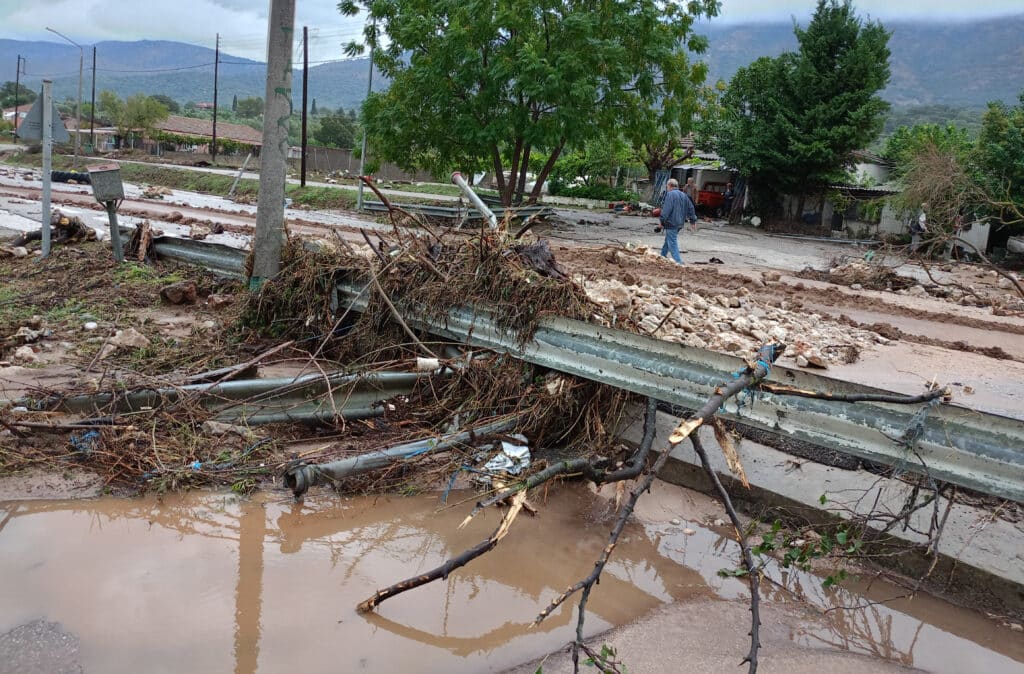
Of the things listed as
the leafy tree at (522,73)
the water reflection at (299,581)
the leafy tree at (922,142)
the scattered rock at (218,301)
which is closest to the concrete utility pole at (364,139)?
the leafy tree at (522,73)

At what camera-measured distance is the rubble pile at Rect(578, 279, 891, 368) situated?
6.33m

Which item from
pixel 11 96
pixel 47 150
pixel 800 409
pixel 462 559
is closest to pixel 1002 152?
pixel 800 409

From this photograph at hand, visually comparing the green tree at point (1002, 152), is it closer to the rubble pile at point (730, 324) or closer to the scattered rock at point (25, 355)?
the rubble pile at point (730, 324)

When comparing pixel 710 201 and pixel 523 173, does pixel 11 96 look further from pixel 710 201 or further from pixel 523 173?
pixel 523 173

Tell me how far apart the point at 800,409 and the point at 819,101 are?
1192 inches

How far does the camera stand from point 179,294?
8266 mm

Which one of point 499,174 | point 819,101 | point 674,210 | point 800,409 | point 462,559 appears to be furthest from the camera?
point 819,101

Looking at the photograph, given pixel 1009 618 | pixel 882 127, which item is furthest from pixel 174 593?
pixel 882 127

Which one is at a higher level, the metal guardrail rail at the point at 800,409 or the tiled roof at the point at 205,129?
the tiled roof at the point at 205,129


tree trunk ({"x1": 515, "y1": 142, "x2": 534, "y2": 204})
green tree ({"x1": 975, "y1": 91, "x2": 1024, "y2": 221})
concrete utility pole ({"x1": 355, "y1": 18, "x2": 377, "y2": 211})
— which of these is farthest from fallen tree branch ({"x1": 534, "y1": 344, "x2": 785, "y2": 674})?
green tree ({"x1": 975, "y1": 91, "x2": 1024, "y2": 221})

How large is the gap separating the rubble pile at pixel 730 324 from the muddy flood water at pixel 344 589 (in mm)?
2068

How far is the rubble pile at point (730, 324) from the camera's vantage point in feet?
20.8

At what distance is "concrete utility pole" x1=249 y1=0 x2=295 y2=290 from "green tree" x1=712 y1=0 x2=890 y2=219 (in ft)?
84.4

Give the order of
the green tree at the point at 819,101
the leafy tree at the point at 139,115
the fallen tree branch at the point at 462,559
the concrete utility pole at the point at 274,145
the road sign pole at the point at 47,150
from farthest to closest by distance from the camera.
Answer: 1. the leafy tree at the point at 139,115
2. the green tree at the point at 819,101
3. the road sign pole at the point at 47,150
4. the concrete utility pole at the point at 274,145
5. the fallen tree branch at the point at 462,559
